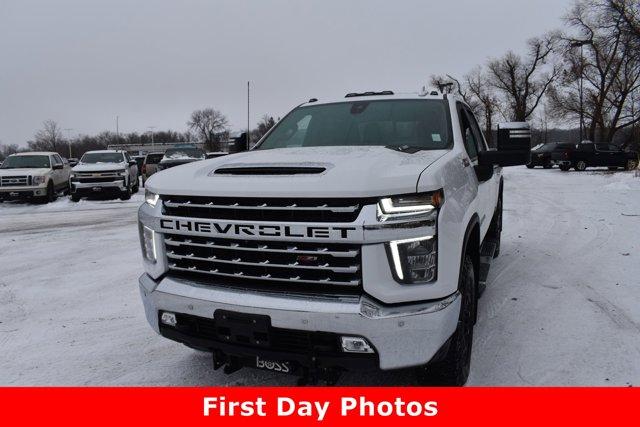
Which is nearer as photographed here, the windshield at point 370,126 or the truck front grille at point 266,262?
the truck front grille at point 266,262

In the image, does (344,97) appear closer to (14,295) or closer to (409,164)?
(409,164)

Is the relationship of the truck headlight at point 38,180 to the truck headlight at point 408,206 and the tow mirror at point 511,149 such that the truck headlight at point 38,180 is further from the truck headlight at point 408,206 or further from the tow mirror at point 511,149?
the truck headlight at point 408,206

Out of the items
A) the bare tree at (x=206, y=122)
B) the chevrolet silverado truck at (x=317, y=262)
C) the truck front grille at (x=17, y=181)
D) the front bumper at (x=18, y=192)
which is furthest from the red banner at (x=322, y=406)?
the bare tree at (x=206, y=122)

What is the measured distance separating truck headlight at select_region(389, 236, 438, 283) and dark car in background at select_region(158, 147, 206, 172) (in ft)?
58.5

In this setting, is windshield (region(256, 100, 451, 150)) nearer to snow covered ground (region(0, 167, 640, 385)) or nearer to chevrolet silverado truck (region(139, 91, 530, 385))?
chevrolet silverado truck (region(139, 91, 530, 385))

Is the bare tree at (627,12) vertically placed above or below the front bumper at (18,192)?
above

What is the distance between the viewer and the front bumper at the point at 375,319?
2453 mm

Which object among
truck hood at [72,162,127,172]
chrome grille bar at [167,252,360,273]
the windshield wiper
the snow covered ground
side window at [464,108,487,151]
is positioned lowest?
the snow covered ground

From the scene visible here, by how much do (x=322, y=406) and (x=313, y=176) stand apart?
134 centimetres

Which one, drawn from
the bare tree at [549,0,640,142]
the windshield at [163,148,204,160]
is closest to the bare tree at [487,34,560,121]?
the bare tree at [549,0,640,142]

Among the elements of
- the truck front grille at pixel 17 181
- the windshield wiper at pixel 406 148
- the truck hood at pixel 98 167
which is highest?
the windshield wiper at pixel 406 148

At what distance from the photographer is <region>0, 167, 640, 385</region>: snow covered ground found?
11.2 feet

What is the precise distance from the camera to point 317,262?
260 centimetres

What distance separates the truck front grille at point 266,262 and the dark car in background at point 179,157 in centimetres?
1709
